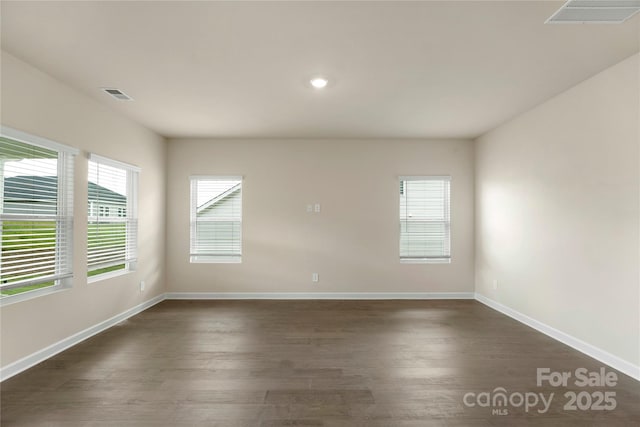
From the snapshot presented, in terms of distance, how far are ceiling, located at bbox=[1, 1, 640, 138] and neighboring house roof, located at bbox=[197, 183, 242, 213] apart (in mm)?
1537

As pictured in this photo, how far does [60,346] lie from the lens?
10.00ft

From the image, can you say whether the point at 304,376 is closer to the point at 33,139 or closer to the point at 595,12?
the point at 33,139

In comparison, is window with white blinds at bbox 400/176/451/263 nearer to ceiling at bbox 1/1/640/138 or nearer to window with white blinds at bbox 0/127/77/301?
ceiling at bbox 1/1/640/138

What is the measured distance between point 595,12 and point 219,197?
4825mm

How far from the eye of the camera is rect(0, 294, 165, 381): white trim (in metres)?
2.56

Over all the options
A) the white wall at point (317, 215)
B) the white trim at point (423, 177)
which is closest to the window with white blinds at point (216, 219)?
the white wall at point (317, 215)

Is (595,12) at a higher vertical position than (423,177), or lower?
higher

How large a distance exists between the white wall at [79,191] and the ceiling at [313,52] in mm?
200

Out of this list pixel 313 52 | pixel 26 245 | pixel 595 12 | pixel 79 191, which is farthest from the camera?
pixel 79 191

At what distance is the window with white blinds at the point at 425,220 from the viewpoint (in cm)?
522

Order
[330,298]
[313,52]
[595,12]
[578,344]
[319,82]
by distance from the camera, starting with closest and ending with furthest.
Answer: [595,12] → [313,52] → [319,82] → [578,344] → [330,298]

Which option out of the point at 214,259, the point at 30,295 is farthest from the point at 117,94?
the point at 214,259

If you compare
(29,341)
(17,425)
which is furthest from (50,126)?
(17,425)

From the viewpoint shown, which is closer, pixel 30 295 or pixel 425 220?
A: pixel 30 295
